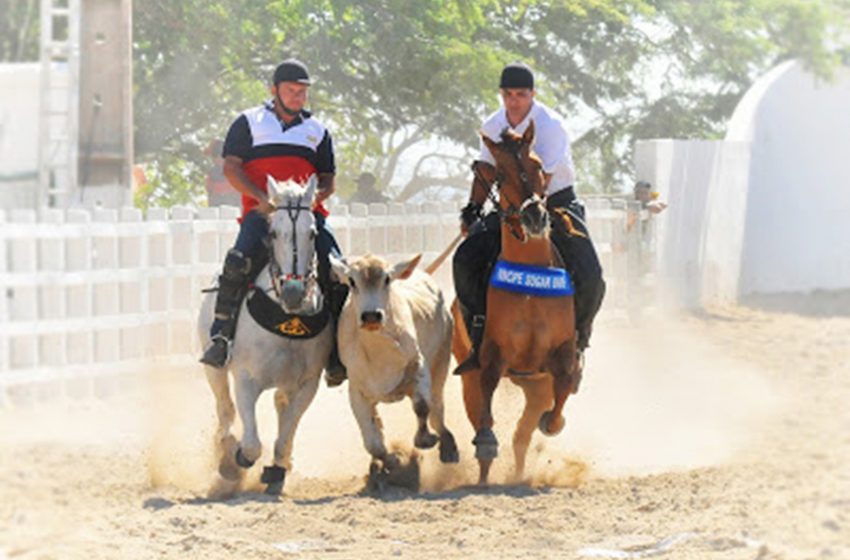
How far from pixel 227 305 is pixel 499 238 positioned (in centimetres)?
177

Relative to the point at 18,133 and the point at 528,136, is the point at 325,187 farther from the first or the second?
the point at 18,133

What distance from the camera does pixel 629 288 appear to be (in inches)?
940

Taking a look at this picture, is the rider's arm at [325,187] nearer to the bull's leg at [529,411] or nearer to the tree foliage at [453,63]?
the bull's leg at [529,411]

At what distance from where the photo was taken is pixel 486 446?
11234mm

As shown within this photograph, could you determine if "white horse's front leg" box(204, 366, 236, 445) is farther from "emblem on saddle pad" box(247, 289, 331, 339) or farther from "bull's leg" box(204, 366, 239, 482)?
"emblem on saddle pad" box(247, 289, 331, 339)

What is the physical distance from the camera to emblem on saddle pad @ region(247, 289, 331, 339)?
11000mm

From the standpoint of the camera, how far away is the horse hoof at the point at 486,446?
1123 centimetres

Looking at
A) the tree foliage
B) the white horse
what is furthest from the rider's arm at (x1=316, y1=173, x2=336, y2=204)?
the tree foliage

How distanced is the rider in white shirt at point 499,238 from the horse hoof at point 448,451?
0.47 meters

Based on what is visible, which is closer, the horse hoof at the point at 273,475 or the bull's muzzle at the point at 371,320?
the bull's muzzle at the point at 371,320

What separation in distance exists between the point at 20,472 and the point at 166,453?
1.46 metres

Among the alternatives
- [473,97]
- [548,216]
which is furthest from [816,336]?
[548,216]

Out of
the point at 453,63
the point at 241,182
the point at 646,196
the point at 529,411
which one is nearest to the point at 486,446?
the point at 529,411

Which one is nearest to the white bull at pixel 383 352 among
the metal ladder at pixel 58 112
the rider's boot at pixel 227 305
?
the rider's boot at pixel 227 305
